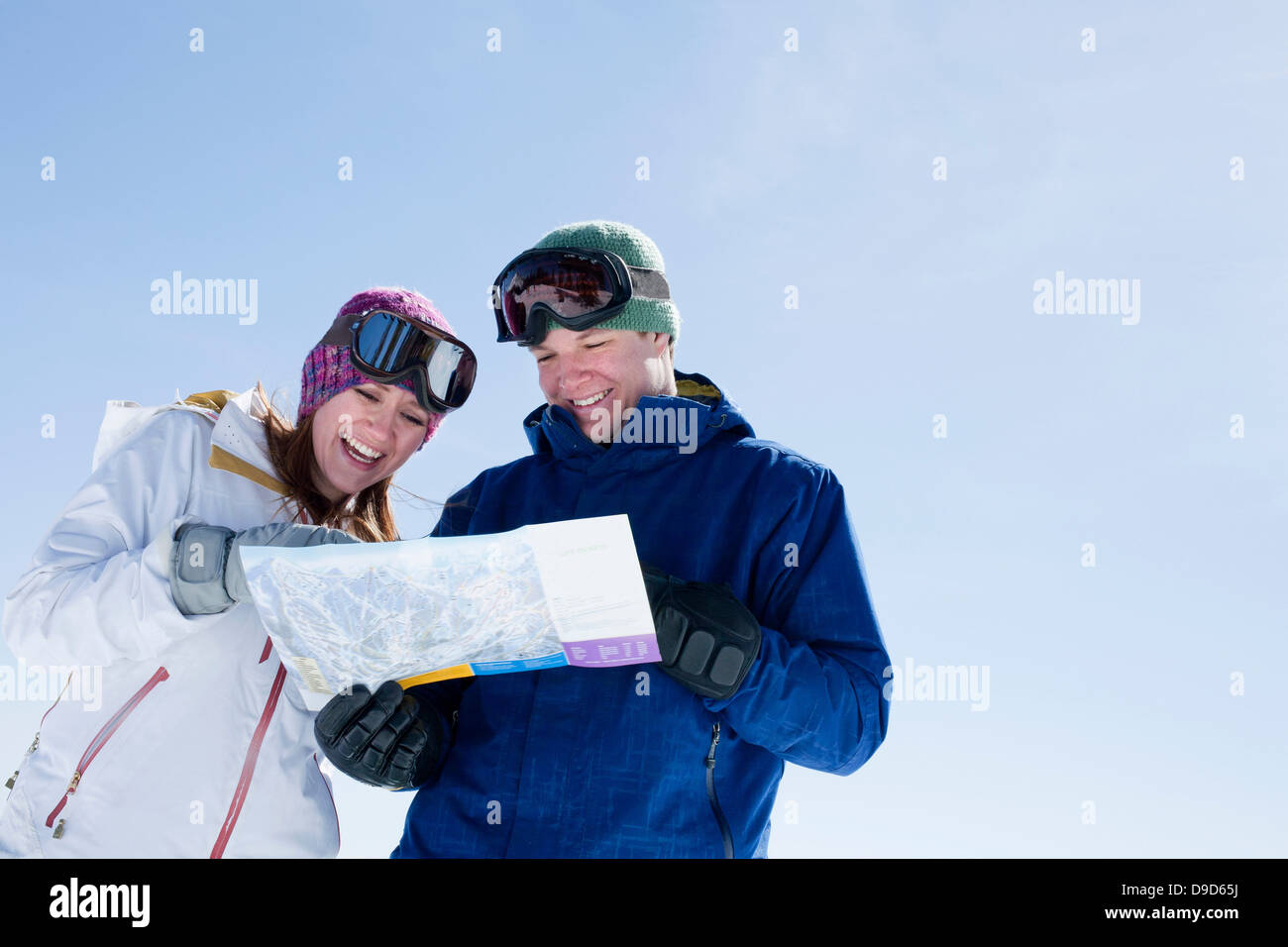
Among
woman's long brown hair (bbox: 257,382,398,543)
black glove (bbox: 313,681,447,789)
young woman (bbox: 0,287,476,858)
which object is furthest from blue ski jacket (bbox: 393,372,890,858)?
woman's long brown hair (bbox: 257,382,398,543)

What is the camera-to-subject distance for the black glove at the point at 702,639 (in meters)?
2.37

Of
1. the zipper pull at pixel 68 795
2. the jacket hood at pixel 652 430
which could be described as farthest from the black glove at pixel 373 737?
the zipper pull at pixel 68 795

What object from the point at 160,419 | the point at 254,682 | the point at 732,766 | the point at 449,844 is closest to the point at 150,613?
the point at 254,682

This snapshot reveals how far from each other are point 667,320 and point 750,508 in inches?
34.2

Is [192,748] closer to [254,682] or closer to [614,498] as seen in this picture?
[254,682]

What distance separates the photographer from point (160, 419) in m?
3.51

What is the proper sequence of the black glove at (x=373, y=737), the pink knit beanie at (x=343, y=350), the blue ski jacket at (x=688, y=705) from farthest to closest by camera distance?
the pink knit beanie at (x=343, y=350), the black glove at (x=373, y=737), the blue ski jacket at (x=688, y=705)

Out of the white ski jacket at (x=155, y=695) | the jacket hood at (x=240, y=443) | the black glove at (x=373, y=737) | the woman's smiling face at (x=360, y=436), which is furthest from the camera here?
the woman's smiling face at (x=360, y=436)

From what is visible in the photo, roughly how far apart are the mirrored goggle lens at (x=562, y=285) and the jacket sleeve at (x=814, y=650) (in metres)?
0.94

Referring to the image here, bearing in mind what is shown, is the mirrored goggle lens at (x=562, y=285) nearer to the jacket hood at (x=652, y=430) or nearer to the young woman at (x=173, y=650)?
the jacket hood at (x=652, y=430)

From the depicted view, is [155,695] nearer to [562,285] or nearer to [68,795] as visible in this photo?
[68,795]

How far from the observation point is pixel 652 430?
298cm


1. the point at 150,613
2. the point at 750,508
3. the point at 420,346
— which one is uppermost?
the point at 420,346
